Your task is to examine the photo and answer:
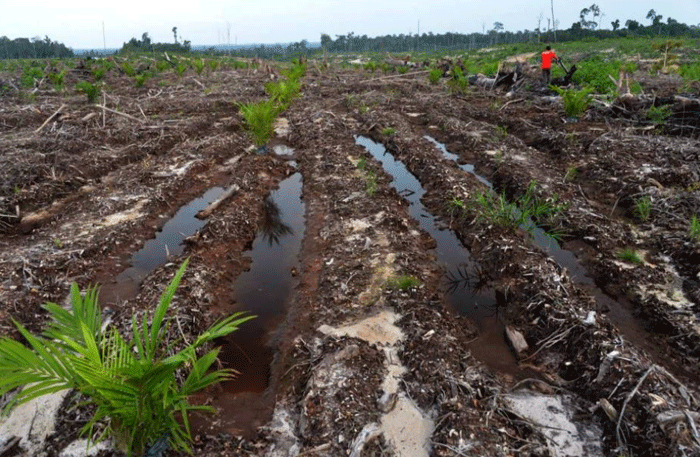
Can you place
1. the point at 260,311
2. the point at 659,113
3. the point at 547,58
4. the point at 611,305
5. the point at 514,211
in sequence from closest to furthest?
the point at 611,305 < the point at 260,311 < the point at 514,211 < the point at 659,113 < the point at 547,58

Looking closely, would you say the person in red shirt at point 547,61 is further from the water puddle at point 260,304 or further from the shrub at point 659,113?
the water puddle at point 260,304

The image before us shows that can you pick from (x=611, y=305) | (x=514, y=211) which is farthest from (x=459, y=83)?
(x=611, y=305)

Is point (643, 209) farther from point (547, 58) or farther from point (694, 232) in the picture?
point (547, 58)

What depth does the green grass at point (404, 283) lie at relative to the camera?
14.0 ft

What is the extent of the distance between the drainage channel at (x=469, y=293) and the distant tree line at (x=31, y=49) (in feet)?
170

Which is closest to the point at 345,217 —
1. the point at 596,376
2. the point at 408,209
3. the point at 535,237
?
the point at 408,209

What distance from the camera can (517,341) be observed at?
3.64 meters

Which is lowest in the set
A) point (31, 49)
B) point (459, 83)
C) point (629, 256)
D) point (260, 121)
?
point (629, 256)

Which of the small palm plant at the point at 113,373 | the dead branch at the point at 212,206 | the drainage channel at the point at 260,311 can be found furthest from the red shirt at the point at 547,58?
the small palm plant at the point at 113,373

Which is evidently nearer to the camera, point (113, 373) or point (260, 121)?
point (113, 373)

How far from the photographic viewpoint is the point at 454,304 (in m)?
4.34

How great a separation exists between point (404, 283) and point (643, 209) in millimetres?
3661

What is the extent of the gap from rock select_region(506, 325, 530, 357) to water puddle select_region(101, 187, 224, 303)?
367 centimetres

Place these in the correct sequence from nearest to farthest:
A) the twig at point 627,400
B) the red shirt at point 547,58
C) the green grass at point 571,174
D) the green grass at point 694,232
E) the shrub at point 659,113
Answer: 1. the twig at point 627,400
2. the green grass at point 694,232
3. the green grass at point 571,174
4. the shrub at point 659,113
5. the red shirt at point 547,58
